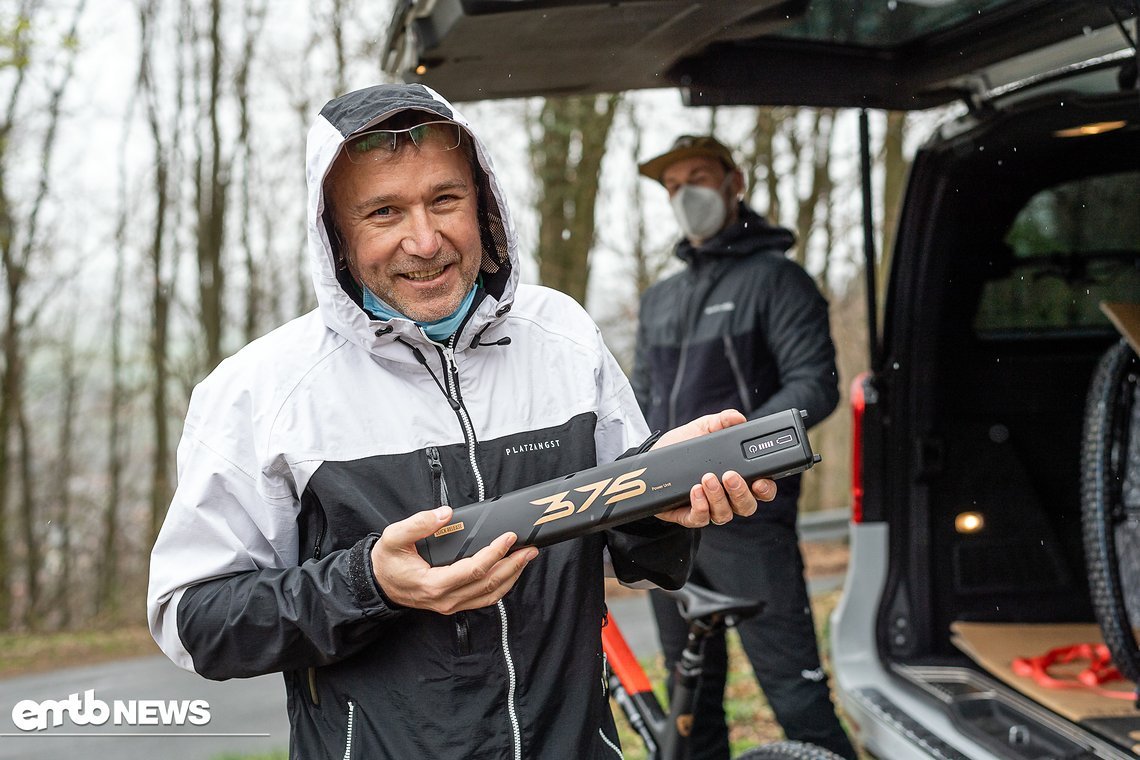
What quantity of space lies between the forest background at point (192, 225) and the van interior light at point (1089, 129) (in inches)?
95.8

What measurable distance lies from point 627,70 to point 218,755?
1878mm

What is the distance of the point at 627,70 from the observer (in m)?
2.86

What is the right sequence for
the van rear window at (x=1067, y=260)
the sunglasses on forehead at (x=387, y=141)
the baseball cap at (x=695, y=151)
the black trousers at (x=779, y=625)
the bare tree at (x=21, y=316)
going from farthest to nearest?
the bare tree at (x=21, y=316) < the baseball cap at (x=695, y=151) < the van rear window at (x=1067, y=260) < the black trousers at (x=779, y=625) < the sunglasses on forehead at (x=387, y=141)

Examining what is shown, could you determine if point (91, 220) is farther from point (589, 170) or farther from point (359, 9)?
point (589, 170)

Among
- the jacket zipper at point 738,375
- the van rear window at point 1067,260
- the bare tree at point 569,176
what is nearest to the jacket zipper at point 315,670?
the jacket zipper at point 738,375

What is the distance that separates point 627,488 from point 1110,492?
216cm

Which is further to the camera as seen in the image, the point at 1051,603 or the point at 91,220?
the point at 91,220

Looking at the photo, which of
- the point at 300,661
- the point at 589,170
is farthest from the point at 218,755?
the point at 589,170

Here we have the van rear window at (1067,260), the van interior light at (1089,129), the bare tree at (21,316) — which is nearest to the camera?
the van interior light at (1089,129)

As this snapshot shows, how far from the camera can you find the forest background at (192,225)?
650 centimetres

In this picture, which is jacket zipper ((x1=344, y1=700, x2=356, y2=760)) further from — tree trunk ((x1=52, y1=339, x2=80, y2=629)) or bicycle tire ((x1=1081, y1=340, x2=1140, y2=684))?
tree trunk ((x1=52, y1=339, x2=80, y2=629))

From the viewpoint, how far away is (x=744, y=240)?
3631 mm

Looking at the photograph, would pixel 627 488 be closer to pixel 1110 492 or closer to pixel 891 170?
pixel 1110 492

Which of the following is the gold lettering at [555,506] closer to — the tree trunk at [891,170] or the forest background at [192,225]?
the forest background at [192,225]
